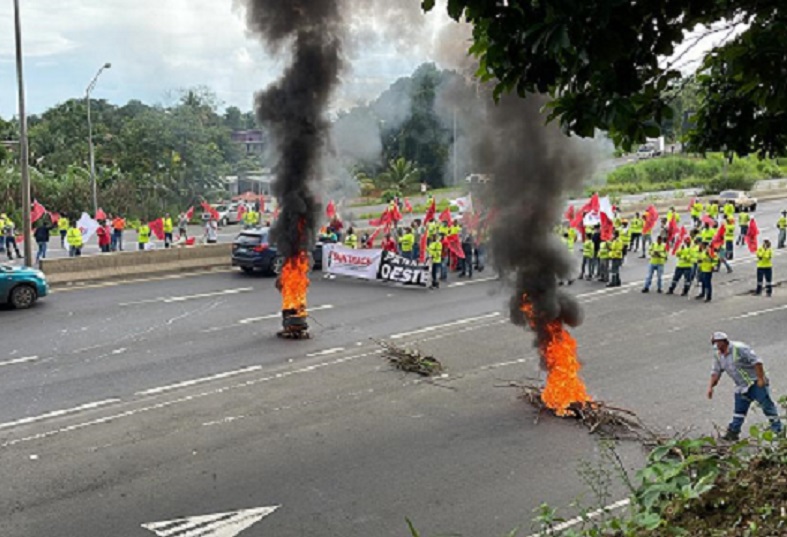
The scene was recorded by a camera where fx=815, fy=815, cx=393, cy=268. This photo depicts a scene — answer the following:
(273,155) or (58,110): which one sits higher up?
(58,110)

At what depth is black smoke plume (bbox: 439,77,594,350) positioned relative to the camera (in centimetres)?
1084

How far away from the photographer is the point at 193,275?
22578 millimetres

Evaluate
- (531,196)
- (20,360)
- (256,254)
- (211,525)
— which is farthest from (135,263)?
(211,525)

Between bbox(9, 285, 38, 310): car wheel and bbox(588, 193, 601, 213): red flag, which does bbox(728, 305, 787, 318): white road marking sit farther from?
bbox(9, 285, 38, 310): car wheel

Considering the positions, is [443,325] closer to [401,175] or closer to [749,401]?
[749,401]

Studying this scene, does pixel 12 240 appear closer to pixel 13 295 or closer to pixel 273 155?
pixel 13 295

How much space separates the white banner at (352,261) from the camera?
21.2 metres

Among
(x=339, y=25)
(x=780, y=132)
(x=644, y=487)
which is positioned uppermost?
(x=339, y=25)

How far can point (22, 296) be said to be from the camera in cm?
1767

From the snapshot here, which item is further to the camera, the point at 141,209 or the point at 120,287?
the point at 141,209

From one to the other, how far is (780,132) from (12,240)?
1014 inches

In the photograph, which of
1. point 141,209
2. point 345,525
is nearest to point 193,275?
point 345,525

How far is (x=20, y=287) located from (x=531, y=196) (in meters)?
11.8

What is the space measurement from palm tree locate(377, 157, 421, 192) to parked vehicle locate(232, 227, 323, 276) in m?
22.1
